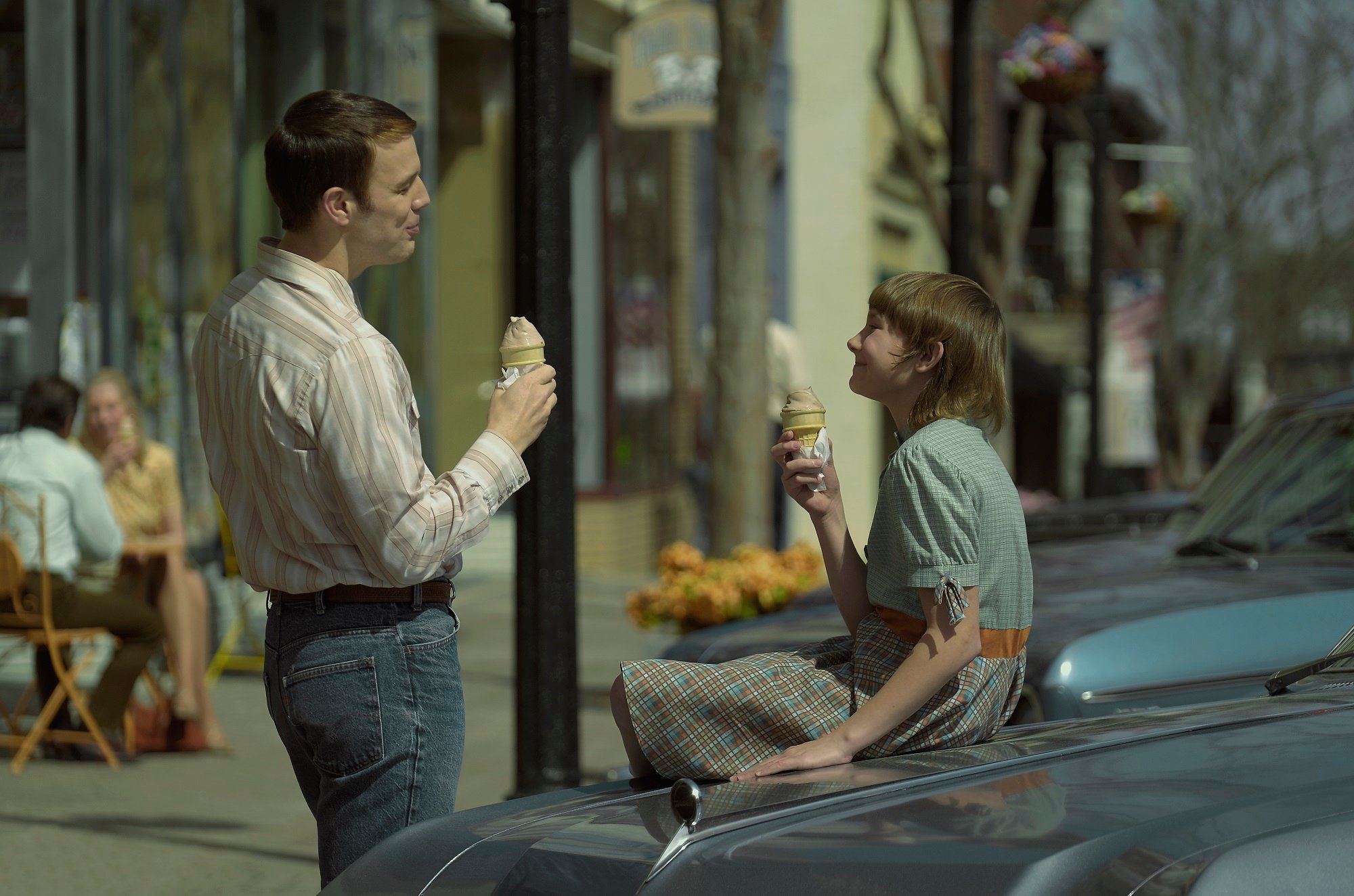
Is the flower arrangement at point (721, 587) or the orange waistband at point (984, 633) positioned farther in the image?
the flower arrangement at point (721, 587)

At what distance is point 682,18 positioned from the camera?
11992 millimetres

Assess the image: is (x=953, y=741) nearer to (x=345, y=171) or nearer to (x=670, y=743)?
(x=670, y=743)

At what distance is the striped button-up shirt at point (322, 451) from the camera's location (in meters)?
2.74

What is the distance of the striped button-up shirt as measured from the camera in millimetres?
2740

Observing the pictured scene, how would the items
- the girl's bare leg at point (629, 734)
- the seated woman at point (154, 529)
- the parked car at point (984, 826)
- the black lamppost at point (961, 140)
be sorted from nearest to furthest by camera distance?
the parked car at point (984, 826), the girl's bare leg at point (629, 734), the seated woman at point (154, 529), the black lamppost at point (961, 140)

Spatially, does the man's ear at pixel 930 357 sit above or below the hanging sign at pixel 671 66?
below

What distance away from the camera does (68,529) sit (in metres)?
7.27

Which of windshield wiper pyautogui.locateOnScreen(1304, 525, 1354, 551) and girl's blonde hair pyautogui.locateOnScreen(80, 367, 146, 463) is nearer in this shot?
windshield wiper pyautogui.locateOnScreen(1304, 525, 1354, 551)

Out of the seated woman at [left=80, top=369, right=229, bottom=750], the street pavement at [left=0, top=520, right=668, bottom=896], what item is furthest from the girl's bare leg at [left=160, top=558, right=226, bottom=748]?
the street pavement at [left=0, top=520, right=668, bottom=896]

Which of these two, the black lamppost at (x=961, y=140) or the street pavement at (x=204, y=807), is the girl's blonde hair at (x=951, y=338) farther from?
the black lamppost at (x=961, y=140)

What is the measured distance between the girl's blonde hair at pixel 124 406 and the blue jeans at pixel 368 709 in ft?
17.1

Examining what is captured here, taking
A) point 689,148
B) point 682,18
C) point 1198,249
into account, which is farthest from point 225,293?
point 1198,249

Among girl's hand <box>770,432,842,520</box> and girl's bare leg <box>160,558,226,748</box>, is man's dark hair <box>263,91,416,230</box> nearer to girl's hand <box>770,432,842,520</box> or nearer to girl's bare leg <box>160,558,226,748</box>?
girl's hand <box>770,432,842,520</box>

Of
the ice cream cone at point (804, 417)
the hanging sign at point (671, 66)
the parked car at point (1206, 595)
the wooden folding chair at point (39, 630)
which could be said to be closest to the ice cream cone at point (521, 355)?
the ice cream cone at point (804, 417)
